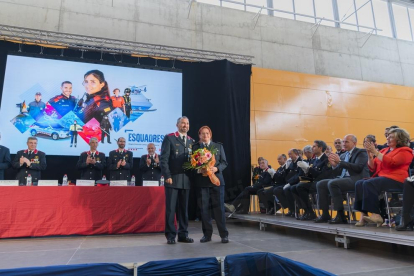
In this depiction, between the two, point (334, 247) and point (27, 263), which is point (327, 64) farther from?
point (27, 263)

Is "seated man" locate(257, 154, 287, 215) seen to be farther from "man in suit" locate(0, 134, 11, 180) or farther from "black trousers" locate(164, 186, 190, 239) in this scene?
"man in suit" locate(0, 134, 11, 180)

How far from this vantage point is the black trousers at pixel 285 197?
4.78 meters

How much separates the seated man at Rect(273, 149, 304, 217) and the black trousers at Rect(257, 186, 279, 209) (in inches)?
10.6

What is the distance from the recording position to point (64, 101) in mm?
5973

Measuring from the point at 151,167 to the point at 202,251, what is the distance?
3003 mm

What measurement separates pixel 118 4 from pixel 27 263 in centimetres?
647

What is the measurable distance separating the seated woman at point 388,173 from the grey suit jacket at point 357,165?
1.12ft

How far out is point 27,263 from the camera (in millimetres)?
2322

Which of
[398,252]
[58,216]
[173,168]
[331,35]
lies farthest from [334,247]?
[331,35]

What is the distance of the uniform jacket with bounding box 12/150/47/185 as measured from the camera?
4812mm

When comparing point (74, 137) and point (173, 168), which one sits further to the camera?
point (74, 137)

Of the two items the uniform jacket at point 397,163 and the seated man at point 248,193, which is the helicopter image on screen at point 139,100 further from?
the uniform jacket at point 397,163

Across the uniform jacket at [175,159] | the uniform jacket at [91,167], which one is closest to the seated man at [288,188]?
the uniform jacket at [175,159]

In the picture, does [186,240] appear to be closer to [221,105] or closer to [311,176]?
[311,176]
